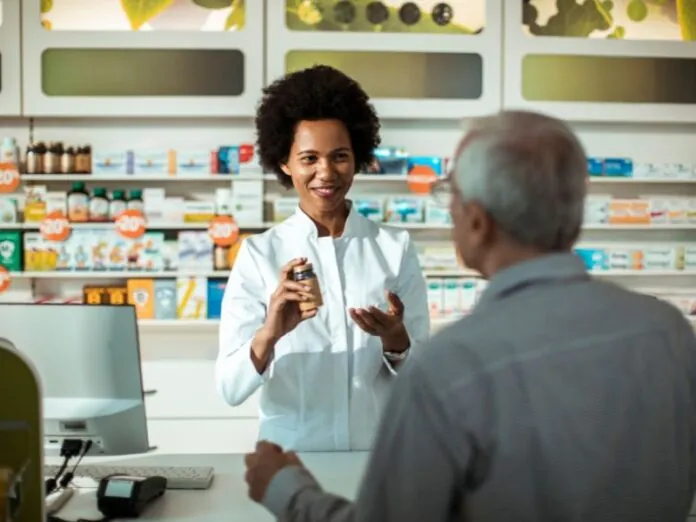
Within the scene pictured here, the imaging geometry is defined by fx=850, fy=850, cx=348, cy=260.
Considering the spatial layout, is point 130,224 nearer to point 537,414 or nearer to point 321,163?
point 321,163

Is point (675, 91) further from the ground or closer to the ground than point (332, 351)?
further from the ground

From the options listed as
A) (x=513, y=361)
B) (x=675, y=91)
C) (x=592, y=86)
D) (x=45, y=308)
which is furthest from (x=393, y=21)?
(x=513, y=361)

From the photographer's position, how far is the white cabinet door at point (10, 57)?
11.4 feet

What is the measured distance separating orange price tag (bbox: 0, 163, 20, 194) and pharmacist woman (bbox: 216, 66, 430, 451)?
1867 millimetres

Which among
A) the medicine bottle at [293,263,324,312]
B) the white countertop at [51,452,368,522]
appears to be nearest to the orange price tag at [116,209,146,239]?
the white countertop at [51,452,368,522]

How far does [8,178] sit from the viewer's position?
363 cm

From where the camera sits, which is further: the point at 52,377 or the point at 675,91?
the point at 675,91

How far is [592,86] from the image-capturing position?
12.1 ft

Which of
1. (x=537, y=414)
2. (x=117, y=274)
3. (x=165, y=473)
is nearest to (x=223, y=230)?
(x=117, y=274)

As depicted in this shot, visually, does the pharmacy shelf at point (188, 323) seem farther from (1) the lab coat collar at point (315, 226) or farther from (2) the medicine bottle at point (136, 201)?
(1) the lab coat collar at point (315, 226)

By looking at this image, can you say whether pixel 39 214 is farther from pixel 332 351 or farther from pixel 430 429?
pixel 430 429

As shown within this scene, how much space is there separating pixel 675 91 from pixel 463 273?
124 cm

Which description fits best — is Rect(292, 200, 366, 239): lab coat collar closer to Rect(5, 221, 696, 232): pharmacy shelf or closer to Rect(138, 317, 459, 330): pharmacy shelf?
Rect(5, 221, 696, 232): pharmacy shelf

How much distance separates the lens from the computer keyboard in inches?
68.4
